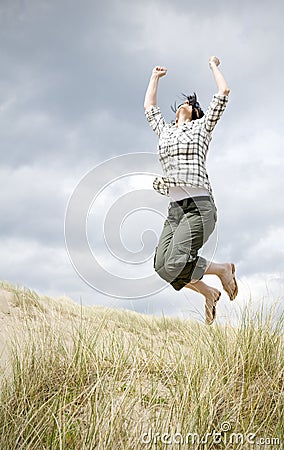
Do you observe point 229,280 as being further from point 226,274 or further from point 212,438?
point 212,438

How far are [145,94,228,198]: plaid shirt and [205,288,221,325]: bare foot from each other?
3.14ft

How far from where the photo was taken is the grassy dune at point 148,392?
3088 mm

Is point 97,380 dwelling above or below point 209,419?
above

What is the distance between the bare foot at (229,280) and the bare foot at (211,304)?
15 cm

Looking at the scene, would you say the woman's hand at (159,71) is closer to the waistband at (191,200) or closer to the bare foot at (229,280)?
the waistband at (191,200)

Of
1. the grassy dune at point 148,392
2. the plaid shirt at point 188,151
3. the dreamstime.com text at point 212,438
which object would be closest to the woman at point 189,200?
the plaid shirt at point 188,151

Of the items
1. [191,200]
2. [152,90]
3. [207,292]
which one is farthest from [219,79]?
[207,292]

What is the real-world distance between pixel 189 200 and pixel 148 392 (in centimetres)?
182

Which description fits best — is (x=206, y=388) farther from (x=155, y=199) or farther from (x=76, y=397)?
(x=155, y=199)

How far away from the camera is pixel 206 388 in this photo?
3.42 meters

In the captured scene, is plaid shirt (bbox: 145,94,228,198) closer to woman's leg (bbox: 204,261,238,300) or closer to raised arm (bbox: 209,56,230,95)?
raised arm (bbox: 209,56,230,95)

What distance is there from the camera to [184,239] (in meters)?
4.67

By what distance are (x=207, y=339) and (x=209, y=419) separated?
949 mm

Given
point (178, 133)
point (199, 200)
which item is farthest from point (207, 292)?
point (178, 133)
